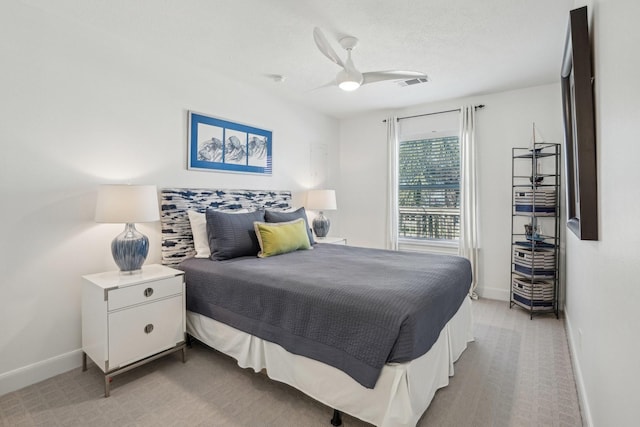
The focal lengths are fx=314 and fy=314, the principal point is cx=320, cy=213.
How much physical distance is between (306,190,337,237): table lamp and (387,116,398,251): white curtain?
956 mm

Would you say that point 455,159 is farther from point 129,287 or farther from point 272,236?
point 129,287

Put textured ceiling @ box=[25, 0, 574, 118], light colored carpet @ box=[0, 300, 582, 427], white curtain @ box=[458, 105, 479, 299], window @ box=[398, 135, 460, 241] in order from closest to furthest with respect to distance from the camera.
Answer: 1. light colored carpet @ box=[0, 300, 582, 427]
2. textured ceiling @ box=[25, 0, 574, 118]
3. white curtain @ box=[458, 105, 479, 299]
4. window @ box=[398, 135, 460, 241]

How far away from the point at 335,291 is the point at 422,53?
2339 mm

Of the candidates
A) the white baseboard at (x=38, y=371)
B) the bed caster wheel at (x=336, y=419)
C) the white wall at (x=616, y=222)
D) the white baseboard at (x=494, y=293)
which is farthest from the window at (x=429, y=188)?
the white baseboard at (x=38, y=371)

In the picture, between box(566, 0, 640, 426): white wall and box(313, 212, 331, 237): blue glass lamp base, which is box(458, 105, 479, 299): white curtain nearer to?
box(313, 212, 331, 237): blue glass lamp base

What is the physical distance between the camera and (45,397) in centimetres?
202

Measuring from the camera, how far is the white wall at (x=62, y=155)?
211 centimetres

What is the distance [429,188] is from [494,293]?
64.1 inches

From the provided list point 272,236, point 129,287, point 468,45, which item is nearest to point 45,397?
point 129,287

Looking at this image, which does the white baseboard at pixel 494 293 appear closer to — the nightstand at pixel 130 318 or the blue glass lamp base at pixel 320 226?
the blue glass lamp base at pixel 320 226

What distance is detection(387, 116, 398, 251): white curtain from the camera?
4.71 m

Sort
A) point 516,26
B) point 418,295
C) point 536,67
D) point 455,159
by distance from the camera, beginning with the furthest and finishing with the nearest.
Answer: point 455,159, point 536,67, point 516,26, point 418,295

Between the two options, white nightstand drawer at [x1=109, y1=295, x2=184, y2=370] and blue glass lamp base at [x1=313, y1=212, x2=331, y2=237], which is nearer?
white nightstand drawer at [x1=109, y1=295, x2=184, y2=370]

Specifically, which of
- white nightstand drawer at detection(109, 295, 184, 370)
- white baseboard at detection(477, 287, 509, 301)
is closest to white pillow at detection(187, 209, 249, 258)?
white nightstand drawer at detection(109, 295, 184, 370)
